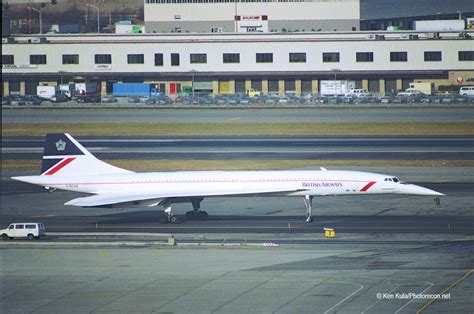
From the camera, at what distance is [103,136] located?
397 feet

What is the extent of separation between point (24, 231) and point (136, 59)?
111389mm

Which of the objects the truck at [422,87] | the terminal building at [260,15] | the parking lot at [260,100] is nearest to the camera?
the parking lot at [260,100]

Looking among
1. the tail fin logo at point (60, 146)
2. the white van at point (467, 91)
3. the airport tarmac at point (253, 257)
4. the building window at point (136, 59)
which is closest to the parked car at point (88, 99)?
the building window at point (136, 59)

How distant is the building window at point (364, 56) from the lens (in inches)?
6476

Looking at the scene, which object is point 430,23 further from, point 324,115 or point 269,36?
point 324,115

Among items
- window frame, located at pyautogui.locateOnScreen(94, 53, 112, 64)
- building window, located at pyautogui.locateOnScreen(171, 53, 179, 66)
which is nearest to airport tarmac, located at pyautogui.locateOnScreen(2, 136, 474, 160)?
building window, located at pyautogui.locateOnScreen(171, 53, 179, 66)

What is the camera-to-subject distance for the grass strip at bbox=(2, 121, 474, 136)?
393 ft

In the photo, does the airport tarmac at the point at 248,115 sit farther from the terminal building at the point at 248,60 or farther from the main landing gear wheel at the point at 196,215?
the main landing gear wheel at the point at 196,215

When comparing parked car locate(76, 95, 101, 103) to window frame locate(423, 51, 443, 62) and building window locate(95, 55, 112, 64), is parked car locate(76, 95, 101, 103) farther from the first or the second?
window frame locate(423, 51, 443, 62)

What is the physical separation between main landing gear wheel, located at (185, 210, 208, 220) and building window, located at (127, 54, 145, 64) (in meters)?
104

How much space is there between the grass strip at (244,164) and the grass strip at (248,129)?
24.2 meters

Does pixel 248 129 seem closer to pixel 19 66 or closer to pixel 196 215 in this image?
pixel 196 215

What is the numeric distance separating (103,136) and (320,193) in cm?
5911

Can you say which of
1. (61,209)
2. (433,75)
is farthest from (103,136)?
(433,75)
